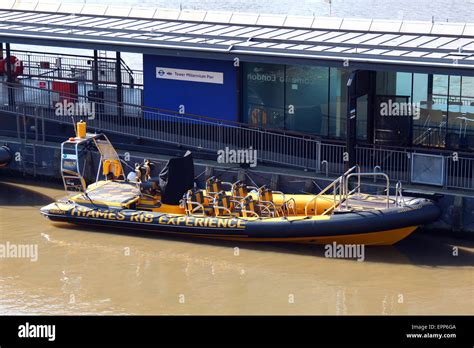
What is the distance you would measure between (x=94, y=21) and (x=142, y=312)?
Result: 13103mm

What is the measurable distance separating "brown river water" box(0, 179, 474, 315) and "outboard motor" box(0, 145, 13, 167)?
3781 mm

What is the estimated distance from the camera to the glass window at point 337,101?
88.8 ft

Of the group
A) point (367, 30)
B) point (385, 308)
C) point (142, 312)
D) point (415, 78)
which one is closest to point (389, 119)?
point (415, 78)

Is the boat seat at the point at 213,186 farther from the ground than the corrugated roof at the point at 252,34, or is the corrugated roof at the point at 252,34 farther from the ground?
the corrugated roof at the point at 252,34

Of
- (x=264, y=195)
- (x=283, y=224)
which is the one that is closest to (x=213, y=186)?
(x=264, y=195)

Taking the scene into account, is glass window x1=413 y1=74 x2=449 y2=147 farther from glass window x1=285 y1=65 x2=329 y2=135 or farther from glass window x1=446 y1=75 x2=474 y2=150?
glass window x1=285 y1=65 x2=329 y2=135

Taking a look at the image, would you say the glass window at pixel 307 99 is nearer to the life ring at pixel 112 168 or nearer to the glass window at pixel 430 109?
the glass window at pixel 430 109

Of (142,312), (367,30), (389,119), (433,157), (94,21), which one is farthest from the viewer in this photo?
(94,21)

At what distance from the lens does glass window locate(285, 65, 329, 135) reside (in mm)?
27375

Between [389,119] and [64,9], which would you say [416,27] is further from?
[64,9]

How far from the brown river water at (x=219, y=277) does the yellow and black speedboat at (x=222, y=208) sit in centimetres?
41

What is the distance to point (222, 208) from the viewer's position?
24.5m

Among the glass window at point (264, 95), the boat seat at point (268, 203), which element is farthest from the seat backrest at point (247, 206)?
the glass window at point (264, 95)

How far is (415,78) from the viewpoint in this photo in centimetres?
2627
